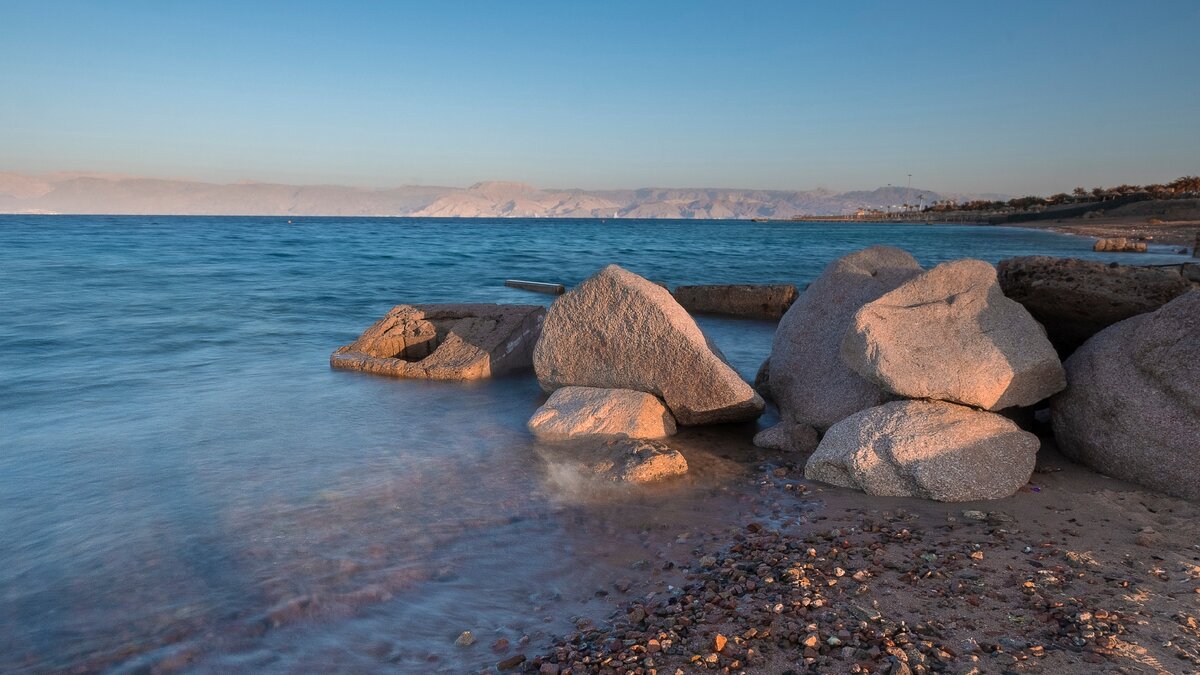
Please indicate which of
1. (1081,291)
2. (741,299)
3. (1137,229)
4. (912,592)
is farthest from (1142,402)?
(1137,229)

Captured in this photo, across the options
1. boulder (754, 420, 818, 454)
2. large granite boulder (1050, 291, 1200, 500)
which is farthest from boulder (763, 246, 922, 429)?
large granite boulder (1050, 291, 1200, 500)

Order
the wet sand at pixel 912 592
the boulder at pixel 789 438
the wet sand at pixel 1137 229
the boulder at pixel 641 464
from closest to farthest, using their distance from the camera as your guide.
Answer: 1. the wet sand at pixel 912 592
2. the boulder at pixel 641 464
3. the boulder at pixel 789 438
4. the wet sand at pixel 1137 229

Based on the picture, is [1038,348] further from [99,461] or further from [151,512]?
[99,461]

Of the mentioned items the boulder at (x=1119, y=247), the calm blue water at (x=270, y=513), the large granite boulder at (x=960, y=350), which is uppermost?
the large granite boulder at (x=960, y=350)

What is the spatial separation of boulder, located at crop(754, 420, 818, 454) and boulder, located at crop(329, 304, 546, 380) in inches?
174

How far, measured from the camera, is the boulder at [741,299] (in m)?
15.9

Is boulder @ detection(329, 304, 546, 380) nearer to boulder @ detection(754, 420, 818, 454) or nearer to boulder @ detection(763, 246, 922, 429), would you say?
boulder @ detection(763, 246, 922, 429)

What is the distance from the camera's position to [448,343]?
10406mm

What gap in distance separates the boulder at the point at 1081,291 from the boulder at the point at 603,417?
12.7 ft

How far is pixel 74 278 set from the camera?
22.0 m

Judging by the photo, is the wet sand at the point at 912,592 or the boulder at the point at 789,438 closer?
the wet sand at the point at 912,592

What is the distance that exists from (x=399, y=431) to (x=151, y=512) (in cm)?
253

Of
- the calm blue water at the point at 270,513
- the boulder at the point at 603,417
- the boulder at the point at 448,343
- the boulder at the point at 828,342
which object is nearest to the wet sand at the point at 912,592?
the calm blue water at the point at 270,513

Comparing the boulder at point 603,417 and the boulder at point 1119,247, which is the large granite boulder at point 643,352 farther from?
the boulder at point 1119,247
